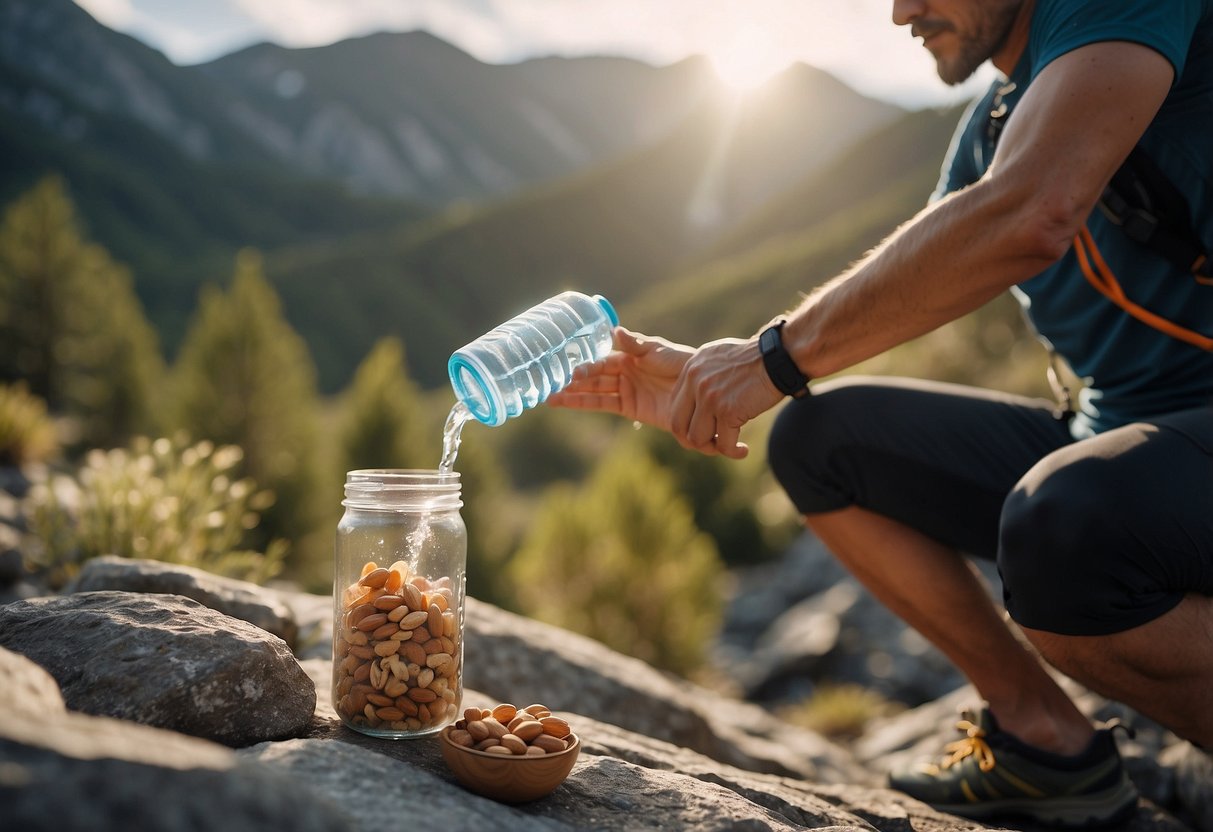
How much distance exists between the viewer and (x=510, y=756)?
1.63 meters

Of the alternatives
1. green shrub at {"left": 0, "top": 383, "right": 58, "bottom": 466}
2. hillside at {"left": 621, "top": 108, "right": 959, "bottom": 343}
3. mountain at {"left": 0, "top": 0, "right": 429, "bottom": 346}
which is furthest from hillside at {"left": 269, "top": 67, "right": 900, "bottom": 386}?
green shrub at {"left": 0, "top": 383, "right": 58, "bottom": 466}

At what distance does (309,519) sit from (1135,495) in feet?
23.1

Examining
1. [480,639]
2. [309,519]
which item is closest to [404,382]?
[309,519]

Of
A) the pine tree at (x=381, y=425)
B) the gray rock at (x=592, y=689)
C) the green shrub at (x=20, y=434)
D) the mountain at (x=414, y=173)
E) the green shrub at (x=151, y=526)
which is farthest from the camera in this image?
the mountain at (x=414, y=173)

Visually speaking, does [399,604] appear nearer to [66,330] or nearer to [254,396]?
[254,396]

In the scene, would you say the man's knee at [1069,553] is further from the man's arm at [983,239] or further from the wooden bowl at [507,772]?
the wooden bowl at [507,772]

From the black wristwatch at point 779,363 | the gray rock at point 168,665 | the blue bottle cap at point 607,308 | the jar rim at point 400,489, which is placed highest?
the blue bottle cap at point 607,308

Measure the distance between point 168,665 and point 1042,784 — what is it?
2.09 meters

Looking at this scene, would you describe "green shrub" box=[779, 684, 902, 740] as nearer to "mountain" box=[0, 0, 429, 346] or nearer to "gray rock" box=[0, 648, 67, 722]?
"gray rock" box=[0, 648, 67, 722]

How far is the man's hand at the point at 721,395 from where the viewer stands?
2215 millimetres

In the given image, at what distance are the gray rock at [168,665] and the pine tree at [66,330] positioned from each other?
9.31 m

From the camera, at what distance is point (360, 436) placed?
8477mm

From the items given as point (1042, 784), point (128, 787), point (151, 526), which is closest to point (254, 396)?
point (151, 526)

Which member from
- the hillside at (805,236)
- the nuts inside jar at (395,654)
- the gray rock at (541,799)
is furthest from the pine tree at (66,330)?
the hillside at (805,236)
